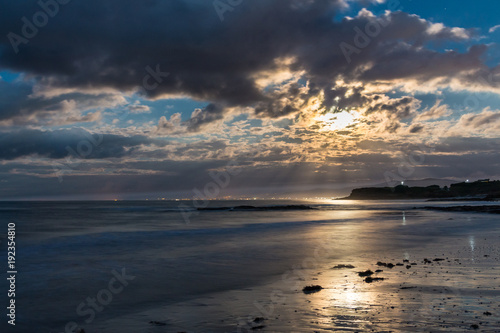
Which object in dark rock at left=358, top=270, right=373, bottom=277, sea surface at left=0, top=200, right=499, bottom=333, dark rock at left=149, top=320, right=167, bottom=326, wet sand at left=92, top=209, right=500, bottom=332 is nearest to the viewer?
wet sand at left=92, top=209, right=500, bottom=332

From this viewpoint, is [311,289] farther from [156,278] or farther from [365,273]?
[156,278]

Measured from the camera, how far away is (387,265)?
68.1 feet

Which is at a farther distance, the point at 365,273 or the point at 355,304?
the point at 365,273

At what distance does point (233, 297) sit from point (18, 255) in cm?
2393

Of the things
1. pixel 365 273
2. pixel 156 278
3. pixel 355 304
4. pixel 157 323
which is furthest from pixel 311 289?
pixel 156 278

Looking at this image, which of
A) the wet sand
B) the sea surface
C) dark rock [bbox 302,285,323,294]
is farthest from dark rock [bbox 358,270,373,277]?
the sea surface

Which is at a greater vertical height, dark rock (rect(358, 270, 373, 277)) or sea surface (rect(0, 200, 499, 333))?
dark rock (rect(358, 270, 373, 277))

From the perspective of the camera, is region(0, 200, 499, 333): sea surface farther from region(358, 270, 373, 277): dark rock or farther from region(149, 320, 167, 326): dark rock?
region(358, 270, 373, 277): dark rock

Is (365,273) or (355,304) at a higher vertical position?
(355,304)

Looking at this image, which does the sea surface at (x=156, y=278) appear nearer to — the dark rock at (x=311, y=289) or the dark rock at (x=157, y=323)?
the dark rock at (x=157, y=323)

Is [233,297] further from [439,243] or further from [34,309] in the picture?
[439,243]

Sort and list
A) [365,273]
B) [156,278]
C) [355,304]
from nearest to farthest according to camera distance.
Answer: [355,304], [365,273], [156,278]

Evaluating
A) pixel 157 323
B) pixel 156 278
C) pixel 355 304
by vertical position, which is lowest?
pixel 156 278

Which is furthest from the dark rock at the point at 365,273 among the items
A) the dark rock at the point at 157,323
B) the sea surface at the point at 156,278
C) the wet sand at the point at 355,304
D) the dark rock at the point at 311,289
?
the dark rock at the point at 157,323
